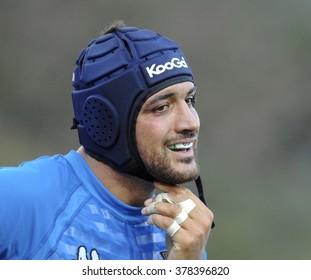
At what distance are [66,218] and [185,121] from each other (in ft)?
2.12

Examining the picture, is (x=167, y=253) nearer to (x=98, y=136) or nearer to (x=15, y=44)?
(x=98, y=136)

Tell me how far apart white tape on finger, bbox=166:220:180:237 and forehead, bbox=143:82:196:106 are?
1.72 feet

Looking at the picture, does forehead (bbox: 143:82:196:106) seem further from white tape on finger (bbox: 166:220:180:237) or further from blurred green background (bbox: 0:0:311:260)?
blurred green background (bbox: 0:0:311:260)

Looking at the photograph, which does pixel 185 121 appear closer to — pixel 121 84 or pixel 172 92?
pixel 172 92

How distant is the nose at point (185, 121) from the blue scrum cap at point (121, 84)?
Result: 13 cm

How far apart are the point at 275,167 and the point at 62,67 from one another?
370 centimetres

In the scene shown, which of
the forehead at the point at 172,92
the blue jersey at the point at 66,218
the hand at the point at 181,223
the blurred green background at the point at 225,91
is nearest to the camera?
the blue jersey at the point at 66,218

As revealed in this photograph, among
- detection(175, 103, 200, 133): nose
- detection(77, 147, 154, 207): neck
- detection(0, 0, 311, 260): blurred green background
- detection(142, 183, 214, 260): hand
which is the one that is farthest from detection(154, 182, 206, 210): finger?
detection(0, 0, 311, 260): blurred green background

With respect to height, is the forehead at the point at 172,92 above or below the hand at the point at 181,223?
above

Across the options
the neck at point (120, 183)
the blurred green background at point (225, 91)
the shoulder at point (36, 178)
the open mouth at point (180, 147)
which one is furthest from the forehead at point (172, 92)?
the blurred green background at point (225, 91)

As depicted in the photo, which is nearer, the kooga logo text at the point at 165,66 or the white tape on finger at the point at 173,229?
the white tape on finger at the point at 173,229

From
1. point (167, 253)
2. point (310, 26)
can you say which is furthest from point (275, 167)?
point (167, 253)

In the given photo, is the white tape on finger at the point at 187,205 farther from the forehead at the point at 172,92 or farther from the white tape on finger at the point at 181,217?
the forehead at the point at 172,92

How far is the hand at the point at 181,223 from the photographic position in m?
3.48
